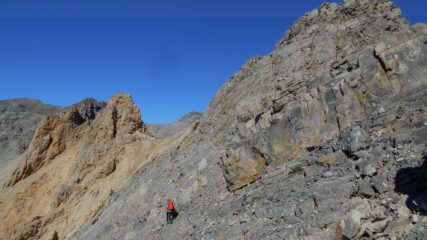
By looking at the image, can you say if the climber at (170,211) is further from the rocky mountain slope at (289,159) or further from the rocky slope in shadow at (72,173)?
the rocky slope in shadow at (72,173)

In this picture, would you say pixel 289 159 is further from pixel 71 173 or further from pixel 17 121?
pixel 17 121

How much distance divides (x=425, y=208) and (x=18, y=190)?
123 feet

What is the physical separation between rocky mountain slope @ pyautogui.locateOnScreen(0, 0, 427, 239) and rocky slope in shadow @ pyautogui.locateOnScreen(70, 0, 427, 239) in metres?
0.06

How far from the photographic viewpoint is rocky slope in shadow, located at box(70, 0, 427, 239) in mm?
13820

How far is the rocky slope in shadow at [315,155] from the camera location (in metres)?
13.8

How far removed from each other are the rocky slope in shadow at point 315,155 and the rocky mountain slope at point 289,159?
0.19ft

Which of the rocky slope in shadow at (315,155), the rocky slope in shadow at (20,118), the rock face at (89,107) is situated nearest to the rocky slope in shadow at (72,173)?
the rocky slope in shadow at (315,155)

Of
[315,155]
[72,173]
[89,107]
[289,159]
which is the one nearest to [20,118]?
[89,107]

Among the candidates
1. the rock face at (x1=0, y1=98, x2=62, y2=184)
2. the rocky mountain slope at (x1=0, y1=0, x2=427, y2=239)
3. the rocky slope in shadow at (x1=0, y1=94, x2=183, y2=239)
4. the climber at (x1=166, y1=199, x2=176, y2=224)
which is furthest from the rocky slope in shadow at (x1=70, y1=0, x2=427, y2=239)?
the rock face at (x1=0, y1=98, x2=62, y2=184)

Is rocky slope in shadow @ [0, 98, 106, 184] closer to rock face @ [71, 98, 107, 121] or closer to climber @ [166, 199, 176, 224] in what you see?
rock face @ [71, 98, 107, 121]

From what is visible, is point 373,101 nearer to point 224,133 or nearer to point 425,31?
point 425,31

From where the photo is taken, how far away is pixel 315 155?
1772 cm

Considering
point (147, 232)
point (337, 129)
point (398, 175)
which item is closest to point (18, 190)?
point (147, 232)

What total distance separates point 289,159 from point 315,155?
1.75 m
